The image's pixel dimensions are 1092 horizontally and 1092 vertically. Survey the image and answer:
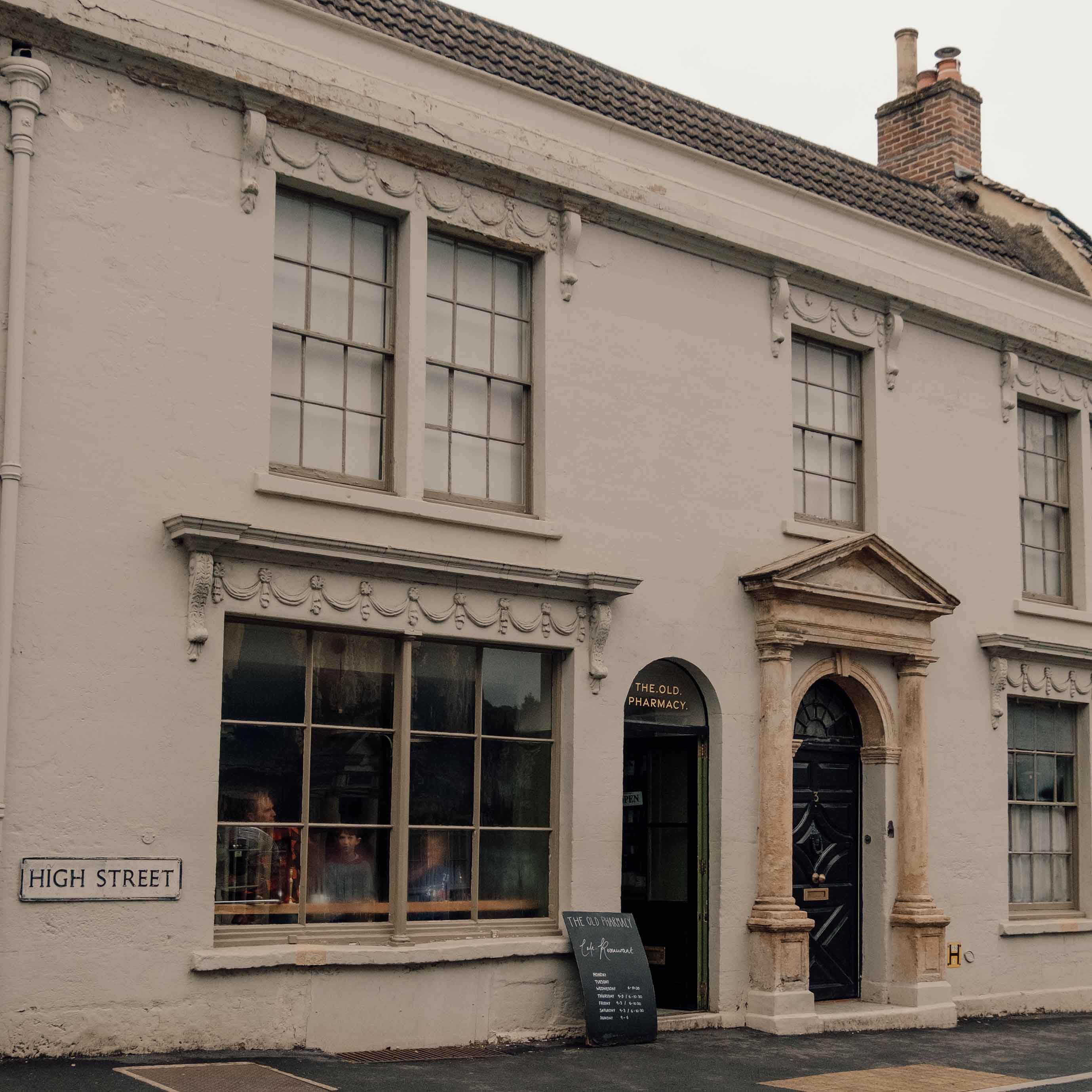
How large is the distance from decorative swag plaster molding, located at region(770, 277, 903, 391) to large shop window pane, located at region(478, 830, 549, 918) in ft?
17.0

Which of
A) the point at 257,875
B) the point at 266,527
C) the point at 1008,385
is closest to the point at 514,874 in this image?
the point at 257,875

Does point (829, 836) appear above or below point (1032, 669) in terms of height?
below

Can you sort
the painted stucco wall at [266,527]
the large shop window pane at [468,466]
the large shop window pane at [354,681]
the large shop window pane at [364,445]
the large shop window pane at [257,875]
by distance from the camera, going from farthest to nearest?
the large shop window pane at [468,466]
the large shop window pane at [364,445]
the large shop window pane at [354,681]
the large shop window pane at [257,875]
the painted stucco wall at [266,527]

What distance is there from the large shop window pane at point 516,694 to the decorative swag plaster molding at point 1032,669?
5.46 m

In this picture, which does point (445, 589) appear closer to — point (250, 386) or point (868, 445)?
point (250, 386)

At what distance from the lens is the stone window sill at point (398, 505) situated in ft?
36.6

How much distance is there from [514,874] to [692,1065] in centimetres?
205

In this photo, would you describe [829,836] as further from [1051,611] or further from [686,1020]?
[1051,611]

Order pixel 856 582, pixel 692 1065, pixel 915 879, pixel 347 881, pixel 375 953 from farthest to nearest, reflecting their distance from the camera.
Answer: pixel 915 879 < pixel 856 582 < pixel 347 881 < pixel 692 1065 < pixel 375 953

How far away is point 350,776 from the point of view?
11.5 m

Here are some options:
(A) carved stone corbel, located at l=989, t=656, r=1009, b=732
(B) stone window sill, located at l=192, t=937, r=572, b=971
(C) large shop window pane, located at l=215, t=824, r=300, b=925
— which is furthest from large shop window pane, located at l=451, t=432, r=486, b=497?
(A) carved stone corbel, located at l=989, t=656, r=1009, b=732

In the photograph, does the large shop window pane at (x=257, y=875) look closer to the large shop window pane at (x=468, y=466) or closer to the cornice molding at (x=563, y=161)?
the large shop window pane at (x=468, y=466)

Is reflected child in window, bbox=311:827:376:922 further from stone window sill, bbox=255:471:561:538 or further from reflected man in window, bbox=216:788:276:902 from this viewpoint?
stone window sill, bbox=255:471:561:538

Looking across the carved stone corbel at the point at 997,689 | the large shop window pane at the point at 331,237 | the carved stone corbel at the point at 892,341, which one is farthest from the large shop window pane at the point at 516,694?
the carved stone corbel at the point at 997,689
